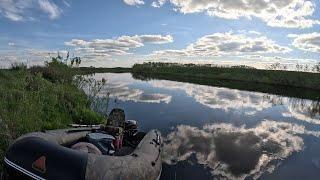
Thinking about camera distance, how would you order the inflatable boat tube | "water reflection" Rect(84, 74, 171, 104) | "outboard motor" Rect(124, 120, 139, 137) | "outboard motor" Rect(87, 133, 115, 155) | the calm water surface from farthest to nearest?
1. "water reflection" Rect(84, 74, 171, 104)
2. "outboard motor" Rect(124, 120, 139, 137)
3. the calm water surface
4. "outboard motor" Rect(87, 133, 115, 155)
5. the inflatable boat tube

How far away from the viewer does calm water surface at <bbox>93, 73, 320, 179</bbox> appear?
1044 centimetres

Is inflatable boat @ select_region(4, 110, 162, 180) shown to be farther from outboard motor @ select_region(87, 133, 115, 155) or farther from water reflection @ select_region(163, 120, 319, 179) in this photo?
water reflection @ select_region(163, 120, 319, 179)

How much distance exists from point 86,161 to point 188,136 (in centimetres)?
810

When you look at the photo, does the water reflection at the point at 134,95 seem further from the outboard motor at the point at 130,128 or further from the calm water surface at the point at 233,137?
the outboard motor at the point at 130,128

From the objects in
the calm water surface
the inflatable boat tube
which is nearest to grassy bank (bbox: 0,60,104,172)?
the inflatable boat tube

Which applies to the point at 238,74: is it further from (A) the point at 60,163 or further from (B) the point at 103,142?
(A) the point at 60,163

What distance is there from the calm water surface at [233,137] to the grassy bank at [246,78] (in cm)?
1093

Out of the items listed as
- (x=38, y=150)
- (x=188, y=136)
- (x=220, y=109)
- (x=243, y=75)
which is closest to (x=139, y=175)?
(x=38, y=150)

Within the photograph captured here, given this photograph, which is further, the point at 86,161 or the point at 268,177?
the point at 268,177

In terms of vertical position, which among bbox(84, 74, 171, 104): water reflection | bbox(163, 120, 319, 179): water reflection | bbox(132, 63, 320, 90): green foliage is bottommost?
bbox(163, 120, 319, 179): water reflection

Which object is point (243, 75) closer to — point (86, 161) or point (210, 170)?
point (210, 170)

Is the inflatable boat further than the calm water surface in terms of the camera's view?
No

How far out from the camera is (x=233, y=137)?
14.4 meters

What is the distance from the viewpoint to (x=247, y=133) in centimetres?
1537
